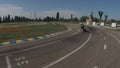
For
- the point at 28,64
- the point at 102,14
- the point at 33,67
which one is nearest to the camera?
the point at 33,67

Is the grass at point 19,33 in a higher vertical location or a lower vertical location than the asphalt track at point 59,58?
lower

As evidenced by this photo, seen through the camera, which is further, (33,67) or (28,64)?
(28,64)

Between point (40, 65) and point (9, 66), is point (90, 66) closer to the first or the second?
point (40, 65)

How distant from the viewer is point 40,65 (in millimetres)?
12594

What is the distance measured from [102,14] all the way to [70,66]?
169 metres

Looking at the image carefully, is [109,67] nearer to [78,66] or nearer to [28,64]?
[78,66]

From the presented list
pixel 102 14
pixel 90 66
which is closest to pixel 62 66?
pixel 90 66

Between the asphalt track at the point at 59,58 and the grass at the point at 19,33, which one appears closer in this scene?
the asphalt track at the point at 59,58

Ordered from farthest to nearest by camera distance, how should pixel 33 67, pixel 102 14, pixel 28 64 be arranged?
1. pixel 102 14
2. pixel 28 64
3. pixel 33 67

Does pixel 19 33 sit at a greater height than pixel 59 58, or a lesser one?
lesser

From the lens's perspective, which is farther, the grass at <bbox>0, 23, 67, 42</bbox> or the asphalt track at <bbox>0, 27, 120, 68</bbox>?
the grass at <bbox>0, 23, 67, 42</bbox>

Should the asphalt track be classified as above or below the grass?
above

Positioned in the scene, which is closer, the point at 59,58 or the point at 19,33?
the point at 59,58

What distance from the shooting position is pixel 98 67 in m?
12.6
